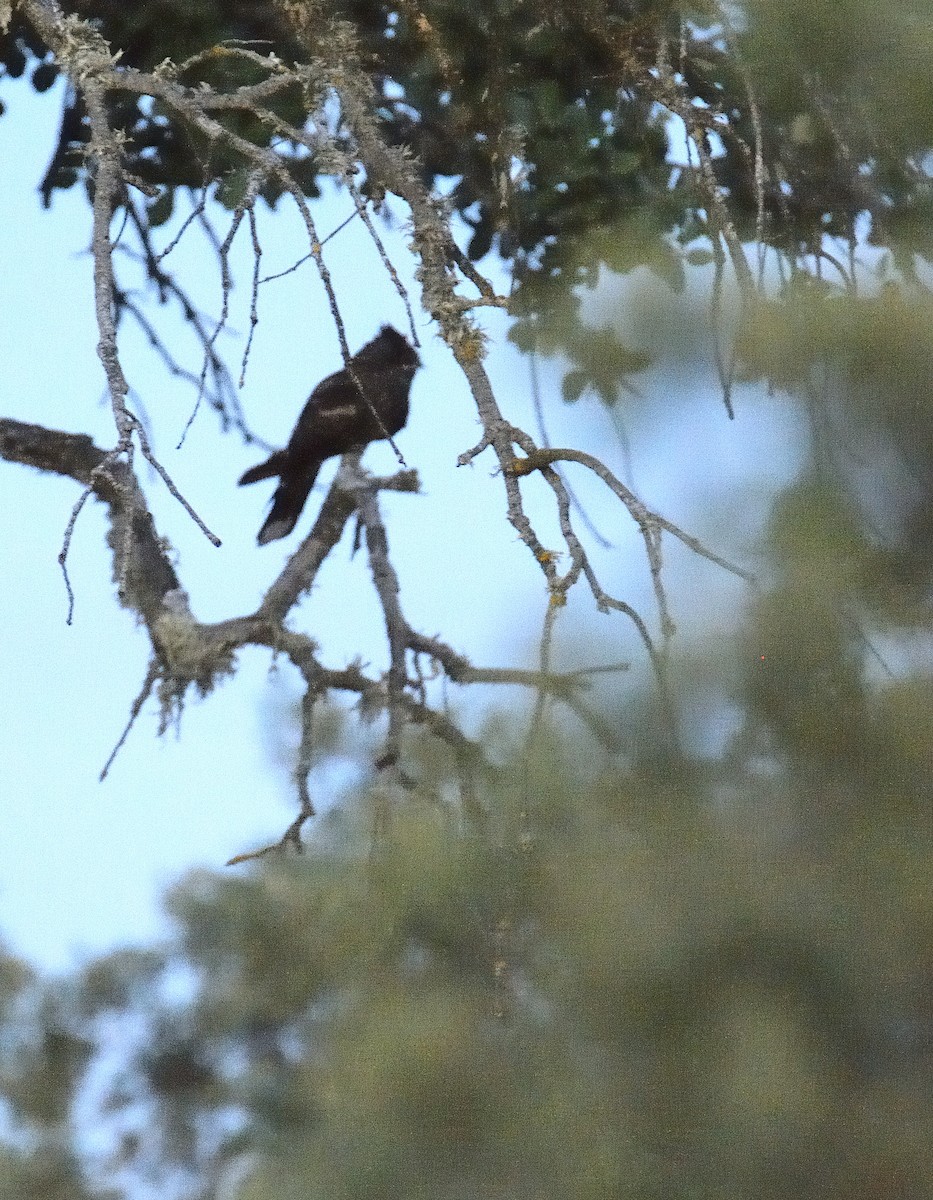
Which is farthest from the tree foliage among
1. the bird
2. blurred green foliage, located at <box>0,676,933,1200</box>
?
the bird

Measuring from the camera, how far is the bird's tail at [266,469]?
1.98m

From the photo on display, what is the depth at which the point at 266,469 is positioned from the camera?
6.52 feet

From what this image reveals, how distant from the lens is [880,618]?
0.75m

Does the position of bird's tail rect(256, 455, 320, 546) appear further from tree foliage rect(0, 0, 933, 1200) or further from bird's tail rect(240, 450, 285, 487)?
tree foliage rect(0, 0, 933, 1200)

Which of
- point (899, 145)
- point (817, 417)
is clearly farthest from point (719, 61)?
point (817, 417)

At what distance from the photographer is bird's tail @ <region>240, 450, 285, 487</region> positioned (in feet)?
6.50

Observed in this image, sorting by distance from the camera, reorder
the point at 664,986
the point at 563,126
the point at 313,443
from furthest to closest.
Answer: the point at 313,443
the point at 563,126
the point at 664,986

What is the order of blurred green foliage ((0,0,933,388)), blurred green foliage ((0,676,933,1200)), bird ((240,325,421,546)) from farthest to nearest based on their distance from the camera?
bird ((240,325,421,546)), blurred green foliage ((0,0,933,388)), blurred green foliage ((0,676,933,1200))

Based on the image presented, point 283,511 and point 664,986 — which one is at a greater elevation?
point 283,511

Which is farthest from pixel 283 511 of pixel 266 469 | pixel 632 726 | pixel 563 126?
pixel 632 726

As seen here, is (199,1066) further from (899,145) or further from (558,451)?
(899,145)

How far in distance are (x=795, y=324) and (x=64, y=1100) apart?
1.60 meters

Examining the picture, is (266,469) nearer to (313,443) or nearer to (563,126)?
(313,443)

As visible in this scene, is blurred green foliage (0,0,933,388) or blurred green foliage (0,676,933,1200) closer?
blurred green foliage (0,676,933,1200)
